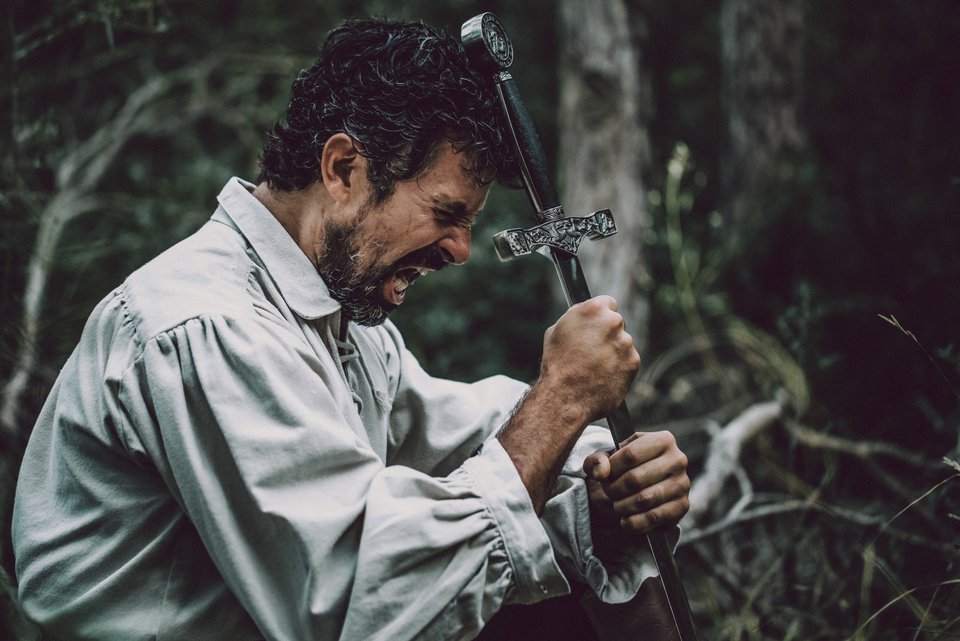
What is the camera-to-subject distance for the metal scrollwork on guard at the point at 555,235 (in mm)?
1562

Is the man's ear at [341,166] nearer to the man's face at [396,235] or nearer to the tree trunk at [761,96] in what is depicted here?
the man's face at [396,235]

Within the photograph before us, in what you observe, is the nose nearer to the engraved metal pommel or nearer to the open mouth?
the open mouth

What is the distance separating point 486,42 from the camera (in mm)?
1620

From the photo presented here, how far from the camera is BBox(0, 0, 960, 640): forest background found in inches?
104

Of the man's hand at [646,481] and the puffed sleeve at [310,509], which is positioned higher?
the puffed sleeve at [310,509]

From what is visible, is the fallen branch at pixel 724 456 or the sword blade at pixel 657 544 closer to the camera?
the sword blade at pixel 657 544

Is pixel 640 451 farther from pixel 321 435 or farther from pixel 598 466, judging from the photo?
pixel 321 435

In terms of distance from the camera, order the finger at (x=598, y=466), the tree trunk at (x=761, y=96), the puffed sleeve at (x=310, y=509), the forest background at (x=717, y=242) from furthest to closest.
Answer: the tree trunk at (x=761, y=96) → the forest background at (x=717, y=242) → the finger at (x=598, y=466) → the puffed sleeve at (x=310, y=509)

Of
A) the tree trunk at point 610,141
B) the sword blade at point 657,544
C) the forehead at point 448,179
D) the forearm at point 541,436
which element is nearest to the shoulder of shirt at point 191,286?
the forehead at point 448,179

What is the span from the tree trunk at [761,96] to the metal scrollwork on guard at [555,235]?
14.0 feet

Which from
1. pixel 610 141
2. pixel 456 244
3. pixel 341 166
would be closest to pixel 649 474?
pixel 456 244

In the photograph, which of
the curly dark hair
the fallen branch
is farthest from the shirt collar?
the fallen branch

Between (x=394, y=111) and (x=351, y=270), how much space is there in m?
0.33

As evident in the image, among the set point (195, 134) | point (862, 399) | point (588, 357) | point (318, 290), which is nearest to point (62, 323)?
point (318, 290)
